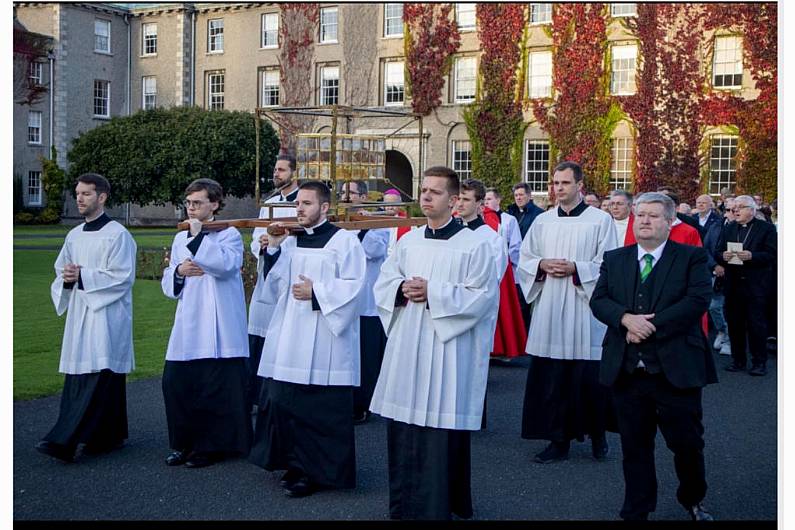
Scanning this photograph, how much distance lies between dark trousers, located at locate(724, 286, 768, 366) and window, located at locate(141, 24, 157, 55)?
38.0m

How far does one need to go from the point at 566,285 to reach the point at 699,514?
2287 millimetres

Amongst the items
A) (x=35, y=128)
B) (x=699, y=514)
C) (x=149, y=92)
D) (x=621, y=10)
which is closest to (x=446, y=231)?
(x=699, y=514)

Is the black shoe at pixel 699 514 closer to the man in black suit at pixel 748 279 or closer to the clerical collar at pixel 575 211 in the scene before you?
the clerical collar at pixel 575 211

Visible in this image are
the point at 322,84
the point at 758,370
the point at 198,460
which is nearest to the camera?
the point at 198,460

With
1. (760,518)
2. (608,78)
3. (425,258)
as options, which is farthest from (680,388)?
(608,78)

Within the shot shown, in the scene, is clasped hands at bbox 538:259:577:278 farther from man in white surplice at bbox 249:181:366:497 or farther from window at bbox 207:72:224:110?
window at bbox 207:72:224:110

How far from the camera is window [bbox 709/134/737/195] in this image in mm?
29781

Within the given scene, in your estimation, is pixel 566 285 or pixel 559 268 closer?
pixel 559 268

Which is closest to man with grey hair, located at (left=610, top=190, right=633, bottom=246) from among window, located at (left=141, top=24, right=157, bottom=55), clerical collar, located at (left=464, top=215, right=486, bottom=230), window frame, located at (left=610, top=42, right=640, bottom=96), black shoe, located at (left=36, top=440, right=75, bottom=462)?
clerical collar, located at (left=464, top=215, right=486, bottom=230)

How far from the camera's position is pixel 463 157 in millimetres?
35062

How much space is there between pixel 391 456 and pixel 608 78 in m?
28.2

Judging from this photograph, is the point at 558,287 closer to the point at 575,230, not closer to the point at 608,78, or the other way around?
the point at 575,230

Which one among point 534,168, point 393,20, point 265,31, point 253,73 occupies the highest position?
point 265,31

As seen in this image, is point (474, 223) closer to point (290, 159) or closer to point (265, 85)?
point (290, 159)
